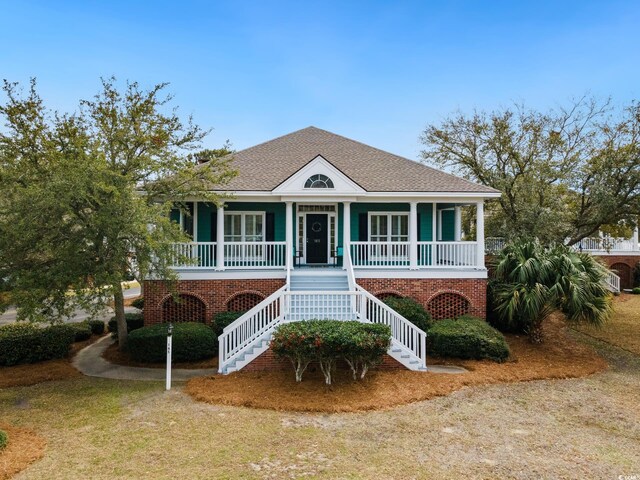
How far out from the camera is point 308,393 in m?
8.85

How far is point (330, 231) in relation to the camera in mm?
16234

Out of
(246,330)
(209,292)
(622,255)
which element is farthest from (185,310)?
(622,255)

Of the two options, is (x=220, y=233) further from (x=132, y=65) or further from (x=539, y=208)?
(x=539, y=208)

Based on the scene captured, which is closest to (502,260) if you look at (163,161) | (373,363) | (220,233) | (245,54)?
(373,363)

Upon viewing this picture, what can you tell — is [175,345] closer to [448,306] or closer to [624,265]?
[448,306]

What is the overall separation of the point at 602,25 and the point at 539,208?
685 cm

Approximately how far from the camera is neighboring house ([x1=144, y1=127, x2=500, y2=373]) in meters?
11.4

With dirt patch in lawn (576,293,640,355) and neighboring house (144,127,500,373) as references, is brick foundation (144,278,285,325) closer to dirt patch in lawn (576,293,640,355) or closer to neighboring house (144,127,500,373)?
neighboring house (144,127,500,373)

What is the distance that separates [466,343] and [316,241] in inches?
283

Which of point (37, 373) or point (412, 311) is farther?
point (412, 311)

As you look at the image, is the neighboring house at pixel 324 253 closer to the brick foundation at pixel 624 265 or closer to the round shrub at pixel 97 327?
the round shrub at pixel 97 327

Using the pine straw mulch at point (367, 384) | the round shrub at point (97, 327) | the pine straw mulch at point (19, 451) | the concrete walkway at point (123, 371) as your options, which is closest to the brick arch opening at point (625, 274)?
the pine straw mulch at point (367, 384)

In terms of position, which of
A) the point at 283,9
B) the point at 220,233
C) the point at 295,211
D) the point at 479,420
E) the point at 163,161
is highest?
the point at 283,9

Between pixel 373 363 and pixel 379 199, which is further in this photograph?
pixel 379 199
